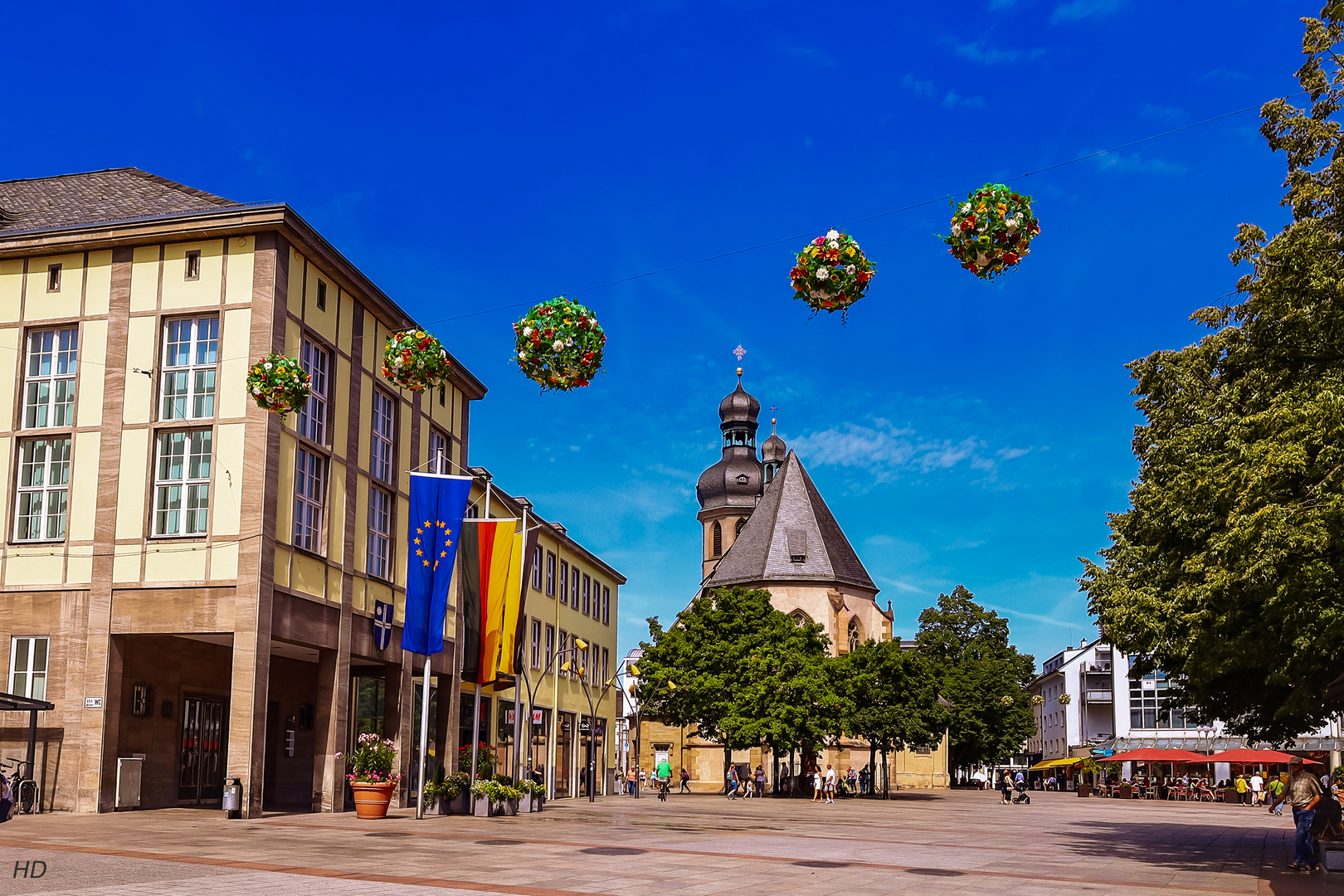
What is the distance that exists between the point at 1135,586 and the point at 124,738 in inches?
796

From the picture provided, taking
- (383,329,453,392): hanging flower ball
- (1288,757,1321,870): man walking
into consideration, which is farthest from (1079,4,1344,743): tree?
(383,329,453,392): hanging flower ball

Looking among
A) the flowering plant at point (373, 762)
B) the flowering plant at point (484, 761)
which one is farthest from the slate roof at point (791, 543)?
the flowering plant at point (373, 762)

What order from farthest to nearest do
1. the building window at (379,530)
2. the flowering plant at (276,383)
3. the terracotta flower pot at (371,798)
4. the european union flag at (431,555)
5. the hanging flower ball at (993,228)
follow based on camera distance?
1. the building window at (379,530)
2. the terracotta flower pot at (371,798)
3. the european union flag at (431,555)
4. the flowering plant at (276,383)
5. the hanging flower ball at (993,228)

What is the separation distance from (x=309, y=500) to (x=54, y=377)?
5961 mm

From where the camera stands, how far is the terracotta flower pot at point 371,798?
26672 mm

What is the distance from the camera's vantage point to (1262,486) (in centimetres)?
1636

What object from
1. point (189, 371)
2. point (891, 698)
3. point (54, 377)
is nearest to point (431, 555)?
point (189, 371)

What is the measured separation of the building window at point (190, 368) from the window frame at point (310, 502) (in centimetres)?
224

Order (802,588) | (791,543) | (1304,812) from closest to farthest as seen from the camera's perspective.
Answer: (1304,812), (802,588), (791,543)

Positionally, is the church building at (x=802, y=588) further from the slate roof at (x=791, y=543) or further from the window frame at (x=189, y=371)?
the window frame at (x=189, y=371)

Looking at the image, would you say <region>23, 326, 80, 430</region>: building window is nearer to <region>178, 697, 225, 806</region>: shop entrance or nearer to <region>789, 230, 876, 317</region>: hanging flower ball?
<region>178, 697, 225, 806</region>: shop entrance

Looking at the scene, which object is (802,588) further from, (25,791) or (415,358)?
(415,358)

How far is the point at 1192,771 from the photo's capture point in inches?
3231

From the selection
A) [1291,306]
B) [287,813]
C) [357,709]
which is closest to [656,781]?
[357,709]
